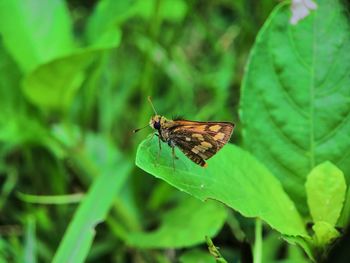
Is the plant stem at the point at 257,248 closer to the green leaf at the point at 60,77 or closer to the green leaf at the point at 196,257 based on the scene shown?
the green leaf at the point at 196,257

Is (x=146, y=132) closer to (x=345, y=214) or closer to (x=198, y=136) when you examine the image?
(x=198, y=136)

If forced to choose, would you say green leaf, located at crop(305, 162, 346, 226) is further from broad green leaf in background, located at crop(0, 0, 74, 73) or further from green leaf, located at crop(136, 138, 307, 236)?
broad green leaf in background, located at crop(0, 0, 74, 73)

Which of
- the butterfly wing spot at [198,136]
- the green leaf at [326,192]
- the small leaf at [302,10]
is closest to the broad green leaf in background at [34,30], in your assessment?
the butterfly wing spot at [198,136]

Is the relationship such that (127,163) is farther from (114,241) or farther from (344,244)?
(344,244)

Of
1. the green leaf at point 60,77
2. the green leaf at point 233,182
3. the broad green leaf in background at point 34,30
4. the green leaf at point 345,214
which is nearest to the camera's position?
the green leaf at point 233,182

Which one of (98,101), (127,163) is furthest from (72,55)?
(98,101)

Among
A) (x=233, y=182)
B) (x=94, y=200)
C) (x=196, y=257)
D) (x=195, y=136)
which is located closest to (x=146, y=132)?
(x=94, y=200)

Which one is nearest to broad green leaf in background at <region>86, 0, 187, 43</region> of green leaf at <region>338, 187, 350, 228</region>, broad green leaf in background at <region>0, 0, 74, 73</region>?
broad green leaf in background at <region>0, 0, 74, 73</region>
